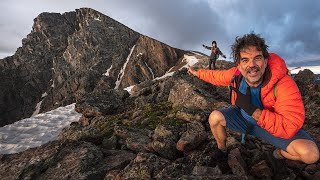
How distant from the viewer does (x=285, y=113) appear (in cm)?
577

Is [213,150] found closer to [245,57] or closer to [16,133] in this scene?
[245,57]

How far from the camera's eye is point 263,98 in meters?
6.32

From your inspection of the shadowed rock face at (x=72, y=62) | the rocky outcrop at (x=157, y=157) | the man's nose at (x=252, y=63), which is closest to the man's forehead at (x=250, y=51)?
the man's nose at (x=252, y=63)

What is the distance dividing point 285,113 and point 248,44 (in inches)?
64.1

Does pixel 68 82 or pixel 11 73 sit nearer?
pixel 68 82

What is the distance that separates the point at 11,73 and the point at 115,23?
183ft

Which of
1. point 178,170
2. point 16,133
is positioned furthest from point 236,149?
point 16,133

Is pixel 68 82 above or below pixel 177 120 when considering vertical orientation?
above

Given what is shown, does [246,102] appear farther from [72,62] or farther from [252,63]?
[72,62]

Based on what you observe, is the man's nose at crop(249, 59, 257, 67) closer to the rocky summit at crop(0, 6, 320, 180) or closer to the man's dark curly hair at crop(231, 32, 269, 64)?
the man's dark curly hair at crop(231, 32, 269, 64)

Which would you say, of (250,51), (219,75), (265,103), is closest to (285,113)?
(265,103)

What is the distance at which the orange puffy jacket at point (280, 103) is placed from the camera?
5781mm

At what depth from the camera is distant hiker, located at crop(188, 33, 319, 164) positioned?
5.84 meters

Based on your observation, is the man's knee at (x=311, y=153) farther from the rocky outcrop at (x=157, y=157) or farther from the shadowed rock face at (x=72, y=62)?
the shadowed rock face at (x=72, y=62)
